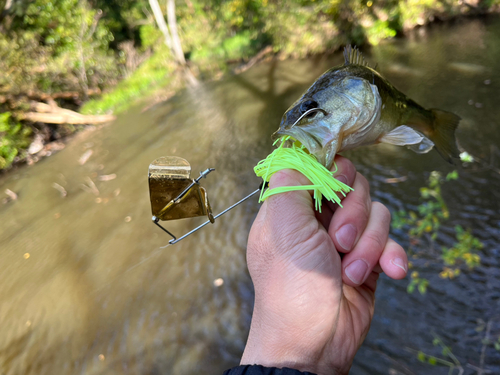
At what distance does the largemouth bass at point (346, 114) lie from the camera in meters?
1.32

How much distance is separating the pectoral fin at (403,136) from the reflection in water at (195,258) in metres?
2.46

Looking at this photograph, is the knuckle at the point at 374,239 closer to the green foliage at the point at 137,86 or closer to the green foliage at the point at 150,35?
the green foliage at the point at 150,35

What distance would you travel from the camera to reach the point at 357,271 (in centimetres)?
140

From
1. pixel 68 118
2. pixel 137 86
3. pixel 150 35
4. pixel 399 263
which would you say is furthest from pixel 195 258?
pixel 150 35

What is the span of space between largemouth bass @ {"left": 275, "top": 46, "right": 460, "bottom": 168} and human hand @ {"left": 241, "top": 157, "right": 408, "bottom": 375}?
8.3 inches

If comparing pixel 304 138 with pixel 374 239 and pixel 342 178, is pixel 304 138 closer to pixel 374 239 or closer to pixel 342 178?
pixel 342 178

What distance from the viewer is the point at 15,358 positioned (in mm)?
3979

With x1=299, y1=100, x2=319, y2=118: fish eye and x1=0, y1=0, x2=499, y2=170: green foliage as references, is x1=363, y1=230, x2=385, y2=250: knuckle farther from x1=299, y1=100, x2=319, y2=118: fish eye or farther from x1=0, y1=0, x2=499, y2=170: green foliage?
x1=0, y1=0, x2=499, y2=170: green foliage

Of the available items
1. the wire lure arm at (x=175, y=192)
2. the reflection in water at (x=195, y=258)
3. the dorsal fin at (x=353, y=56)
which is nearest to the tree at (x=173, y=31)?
the reflection in water at (x=195, y=258)

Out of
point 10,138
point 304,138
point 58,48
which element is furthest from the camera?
point 58,48

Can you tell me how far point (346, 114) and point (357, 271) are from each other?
75 cm

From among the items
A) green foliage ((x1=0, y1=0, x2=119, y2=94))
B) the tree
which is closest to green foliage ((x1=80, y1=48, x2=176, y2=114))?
the tree

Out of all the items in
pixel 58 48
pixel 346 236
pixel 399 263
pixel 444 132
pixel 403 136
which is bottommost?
pixel 58 48

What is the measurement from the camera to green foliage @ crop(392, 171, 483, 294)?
11.2 feet
